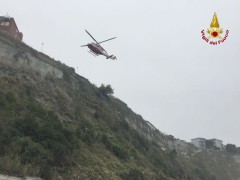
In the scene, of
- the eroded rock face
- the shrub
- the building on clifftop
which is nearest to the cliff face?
the eroded rock face

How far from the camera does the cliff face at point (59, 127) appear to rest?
23359 mm

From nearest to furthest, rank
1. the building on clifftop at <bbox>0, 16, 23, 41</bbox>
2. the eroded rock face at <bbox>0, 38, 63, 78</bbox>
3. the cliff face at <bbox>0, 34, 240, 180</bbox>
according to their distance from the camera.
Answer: the cliff face at <bbox>0, 34, 240, 180</bbox>
the eroded rock face at <bbox>0, 38, 63, 78</bbox>
the building on clifftop at <bbox>0, 16, 23, 41</bbox>

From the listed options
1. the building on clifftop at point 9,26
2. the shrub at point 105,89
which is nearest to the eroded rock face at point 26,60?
the building on clifftop at point 9,26

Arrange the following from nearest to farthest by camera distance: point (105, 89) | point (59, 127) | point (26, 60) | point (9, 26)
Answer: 1. point (59, 127)
2. point (26, 60)
3. point (9, 26)
4. point (105, 89)

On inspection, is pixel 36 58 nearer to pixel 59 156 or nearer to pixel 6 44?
pixel 6 44

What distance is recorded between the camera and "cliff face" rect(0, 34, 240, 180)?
23.4 metres

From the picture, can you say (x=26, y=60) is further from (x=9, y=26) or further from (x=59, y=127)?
(x=59, y=127)

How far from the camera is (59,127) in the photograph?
31234mm

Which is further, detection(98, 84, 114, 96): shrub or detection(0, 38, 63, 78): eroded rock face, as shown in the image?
detection(98, 84, 114, 96): shrub

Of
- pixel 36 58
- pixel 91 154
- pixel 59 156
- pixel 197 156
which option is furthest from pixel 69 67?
pixel 197 156

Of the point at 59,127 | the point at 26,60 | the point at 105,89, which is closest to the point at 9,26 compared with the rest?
the point at 26,60

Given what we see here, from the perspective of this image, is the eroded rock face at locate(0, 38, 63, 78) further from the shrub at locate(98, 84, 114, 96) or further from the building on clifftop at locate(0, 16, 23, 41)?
the shrub at locate(98, 84, 114, 96)

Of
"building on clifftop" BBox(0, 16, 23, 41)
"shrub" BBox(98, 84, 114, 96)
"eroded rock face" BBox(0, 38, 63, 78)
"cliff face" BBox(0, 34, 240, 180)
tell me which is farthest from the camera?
"shrub" BBox(98, 84, 114, 96)

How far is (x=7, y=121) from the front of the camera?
87.9 ft
